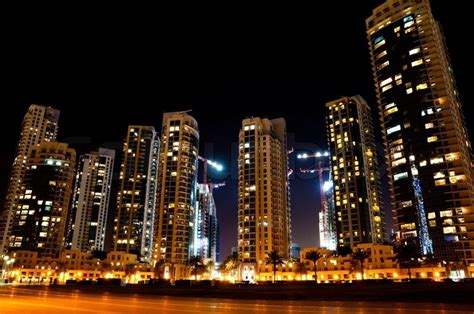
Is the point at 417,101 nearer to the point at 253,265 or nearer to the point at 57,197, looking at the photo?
the point at 253,265

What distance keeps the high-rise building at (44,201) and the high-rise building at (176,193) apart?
171ft

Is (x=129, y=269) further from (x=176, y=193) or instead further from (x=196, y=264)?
(x=176, y=193)

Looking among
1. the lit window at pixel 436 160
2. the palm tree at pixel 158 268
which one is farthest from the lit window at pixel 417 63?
the palm tree at pixel 158 268

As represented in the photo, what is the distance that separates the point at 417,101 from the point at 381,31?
36976mm

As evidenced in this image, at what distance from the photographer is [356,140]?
179 m

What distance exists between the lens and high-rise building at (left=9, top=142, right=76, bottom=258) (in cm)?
17625

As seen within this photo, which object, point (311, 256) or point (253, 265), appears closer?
point (311, 256)

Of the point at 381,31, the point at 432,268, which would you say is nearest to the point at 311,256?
the point at 432,268

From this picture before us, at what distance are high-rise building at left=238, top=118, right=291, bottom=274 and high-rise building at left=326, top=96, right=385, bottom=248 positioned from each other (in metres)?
24.7

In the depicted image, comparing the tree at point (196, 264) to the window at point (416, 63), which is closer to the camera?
the window at point (416, 63)

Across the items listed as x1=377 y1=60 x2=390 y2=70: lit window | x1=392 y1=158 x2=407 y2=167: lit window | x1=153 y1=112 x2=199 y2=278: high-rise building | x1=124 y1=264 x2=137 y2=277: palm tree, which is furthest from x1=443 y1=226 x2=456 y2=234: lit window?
x1=124 y1=264 x2=137 y2=277: palm tree

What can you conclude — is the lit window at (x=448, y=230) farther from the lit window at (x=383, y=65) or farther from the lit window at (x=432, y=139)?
the lit window at (x=383, y=65)

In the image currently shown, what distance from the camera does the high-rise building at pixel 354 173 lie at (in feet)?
538

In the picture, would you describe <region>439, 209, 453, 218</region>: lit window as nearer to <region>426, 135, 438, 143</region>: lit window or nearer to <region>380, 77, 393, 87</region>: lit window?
<region>426, 135, 438, 143</region>: lit window
